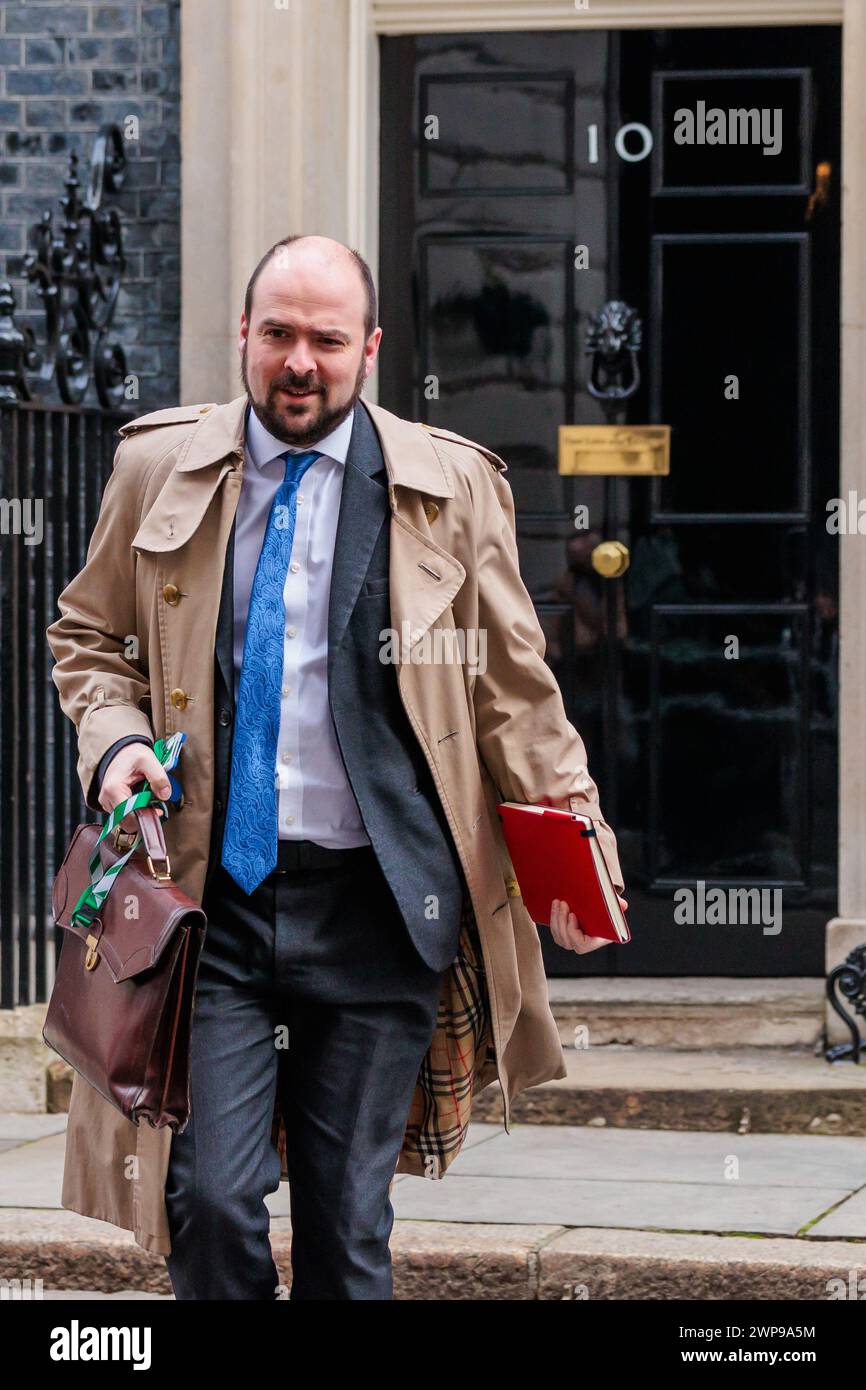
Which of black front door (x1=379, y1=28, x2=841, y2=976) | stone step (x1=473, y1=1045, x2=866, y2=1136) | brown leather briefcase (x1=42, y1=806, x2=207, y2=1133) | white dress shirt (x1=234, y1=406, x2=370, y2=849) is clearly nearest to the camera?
brown leather briefcase (x1=42, y1=806, x2=207, y2=1133)

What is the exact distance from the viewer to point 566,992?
713 centimetres

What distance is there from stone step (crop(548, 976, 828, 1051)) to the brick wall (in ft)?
8.21

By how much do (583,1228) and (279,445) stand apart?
7.69 ft

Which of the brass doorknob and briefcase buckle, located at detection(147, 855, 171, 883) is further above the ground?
the brass doorknob

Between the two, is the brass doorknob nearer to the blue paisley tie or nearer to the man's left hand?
the man's left hand

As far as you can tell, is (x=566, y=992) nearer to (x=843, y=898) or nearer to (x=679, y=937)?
(x=679, y=937)

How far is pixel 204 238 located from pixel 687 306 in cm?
157

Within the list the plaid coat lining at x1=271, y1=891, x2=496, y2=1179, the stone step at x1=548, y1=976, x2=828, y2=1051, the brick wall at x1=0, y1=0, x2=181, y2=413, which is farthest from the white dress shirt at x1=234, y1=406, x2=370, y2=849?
the brick wall at x1=0, y1=0, x2=181, y2=413

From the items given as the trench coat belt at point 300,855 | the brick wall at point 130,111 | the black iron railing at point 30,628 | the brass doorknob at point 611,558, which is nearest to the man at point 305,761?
the trench coat belt at point 300,855

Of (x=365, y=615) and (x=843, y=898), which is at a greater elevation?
(x=365, y=615)

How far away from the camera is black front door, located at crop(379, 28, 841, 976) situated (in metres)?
7.16

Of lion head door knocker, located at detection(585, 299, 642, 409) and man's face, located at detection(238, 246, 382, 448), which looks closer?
man's face, located at detection(238, 246, 382, 448)

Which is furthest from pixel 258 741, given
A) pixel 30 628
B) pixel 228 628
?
pixel 30 628

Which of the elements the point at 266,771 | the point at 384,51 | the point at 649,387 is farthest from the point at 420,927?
the point at 384,51
